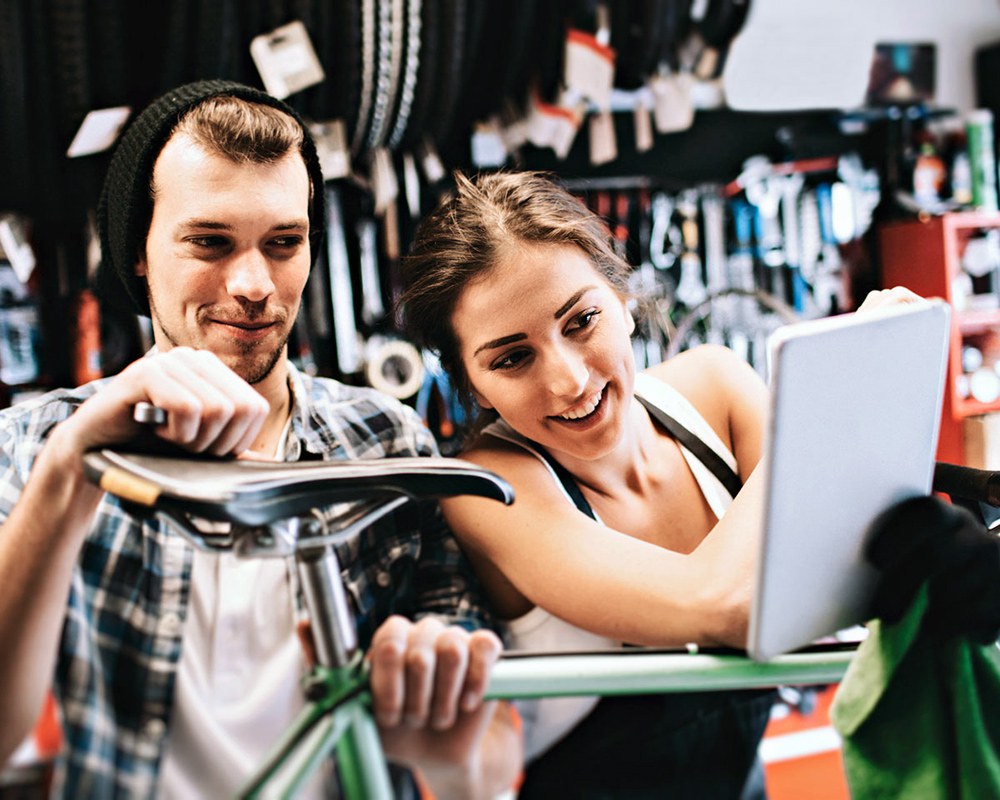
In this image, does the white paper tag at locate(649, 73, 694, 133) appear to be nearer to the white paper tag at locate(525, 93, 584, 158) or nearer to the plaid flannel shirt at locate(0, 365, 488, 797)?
the white paper tag at locate(525, 93, 584, 158)

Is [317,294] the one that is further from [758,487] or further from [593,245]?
[758,487]

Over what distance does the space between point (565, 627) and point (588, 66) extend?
173 centimetres

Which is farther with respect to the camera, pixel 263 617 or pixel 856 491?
pixel 263 617

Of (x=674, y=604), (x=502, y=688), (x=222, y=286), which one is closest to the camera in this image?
(x=502, y=688)

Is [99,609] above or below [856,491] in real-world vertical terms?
below

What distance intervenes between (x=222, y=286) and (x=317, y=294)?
4.37 feet

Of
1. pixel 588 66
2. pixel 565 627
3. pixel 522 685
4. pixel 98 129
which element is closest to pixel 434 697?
pixel 522 685

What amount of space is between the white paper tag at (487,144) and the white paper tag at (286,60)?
0.68m

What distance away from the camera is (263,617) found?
100cm

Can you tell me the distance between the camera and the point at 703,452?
116 cm

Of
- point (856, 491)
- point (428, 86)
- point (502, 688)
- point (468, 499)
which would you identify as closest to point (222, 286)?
point (468, 499)

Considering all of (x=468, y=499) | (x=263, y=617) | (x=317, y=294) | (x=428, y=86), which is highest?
(x=428, y=86)

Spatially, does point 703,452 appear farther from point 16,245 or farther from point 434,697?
point 16,245

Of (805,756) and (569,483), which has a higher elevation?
(569,483)
